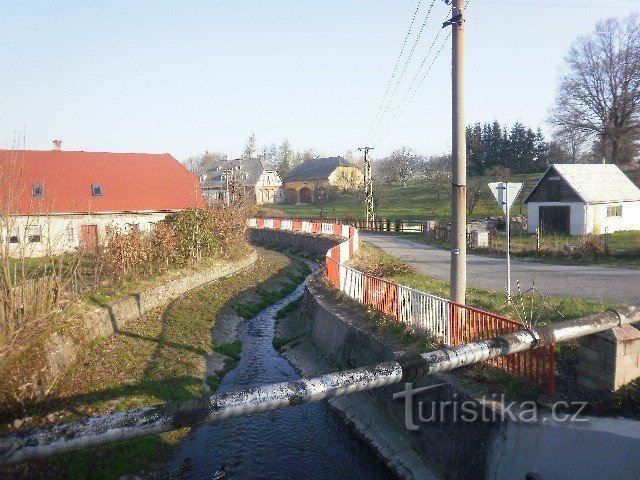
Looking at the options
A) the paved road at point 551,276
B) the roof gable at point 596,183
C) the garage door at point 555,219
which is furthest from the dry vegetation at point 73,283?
the roof gable at point 596,183

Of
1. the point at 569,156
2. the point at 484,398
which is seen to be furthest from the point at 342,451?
the point at 569,156

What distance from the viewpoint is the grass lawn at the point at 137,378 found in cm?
771

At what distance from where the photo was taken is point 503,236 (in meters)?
27.8

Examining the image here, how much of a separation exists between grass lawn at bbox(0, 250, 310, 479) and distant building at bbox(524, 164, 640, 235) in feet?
65.2

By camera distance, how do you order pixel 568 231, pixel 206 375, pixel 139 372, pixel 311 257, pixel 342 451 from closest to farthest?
pixel 342 451
pixel 139 372
pixel 206 375
pixel 568 231
pixel 311 257

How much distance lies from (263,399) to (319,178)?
6788cm

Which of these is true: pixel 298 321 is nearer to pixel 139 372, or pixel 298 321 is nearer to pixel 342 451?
pixel 139 372

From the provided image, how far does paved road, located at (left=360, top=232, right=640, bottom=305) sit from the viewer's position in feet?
44.5

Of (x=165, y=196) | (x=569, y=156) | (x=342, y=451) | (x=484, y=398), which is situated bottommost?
(x=342, y=451)

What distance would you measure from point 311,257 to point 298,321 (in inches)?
599

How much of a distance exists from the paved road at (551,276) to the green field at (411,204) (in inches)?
954

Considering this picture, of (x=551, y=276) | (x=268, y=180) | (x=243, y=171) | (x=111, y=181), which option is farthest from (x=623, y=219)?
(x=243, y=171)

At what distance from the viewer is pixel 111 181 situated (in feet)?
101

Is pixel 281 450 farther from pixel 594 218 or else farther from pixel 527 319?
pixel 594 218
